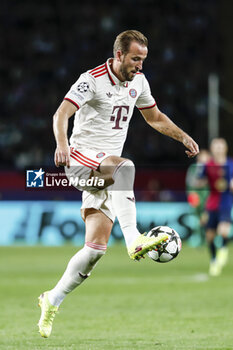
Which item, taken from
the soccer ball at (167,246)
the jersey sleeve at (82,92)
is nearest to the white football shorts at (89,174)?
the jersey sleeve at (82,92)

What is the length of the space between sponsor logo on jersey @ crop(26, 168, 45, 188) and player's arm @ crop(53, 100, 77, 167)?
1.79 ft

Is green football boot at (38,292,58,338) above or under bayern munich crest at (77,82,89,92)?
under

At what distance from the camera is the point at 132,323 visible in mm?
7047

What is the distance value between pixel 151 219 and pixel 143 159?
4066 mm

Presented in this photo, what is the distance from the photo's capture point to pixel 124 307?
8.32 meters

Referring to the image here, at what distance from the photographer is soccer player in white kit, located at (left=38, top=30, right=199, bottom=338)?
5230 millimetres

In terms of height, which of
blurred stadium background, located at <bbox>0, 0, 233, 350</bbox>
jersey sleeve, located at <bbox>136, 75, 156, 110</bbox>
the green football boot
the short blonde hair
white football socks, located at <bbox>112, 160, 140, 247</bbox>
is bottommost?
blurred stadium background, located at <bbox>0, 0, 233, 350</bbox>

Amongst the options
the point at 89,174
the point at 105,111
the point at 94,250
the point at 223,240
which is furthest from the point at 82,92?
the point at 223,240

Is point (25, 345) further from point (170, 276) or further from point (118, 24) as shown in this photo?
point (118, 24)

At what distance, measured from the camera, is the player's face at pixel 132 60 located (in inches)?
206

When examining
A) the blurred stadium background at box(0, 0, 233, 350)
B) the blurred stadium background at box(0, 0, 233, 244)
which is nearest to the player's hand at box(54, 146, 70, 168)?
the blurred stadium background at box(0, 0, 233, 350)

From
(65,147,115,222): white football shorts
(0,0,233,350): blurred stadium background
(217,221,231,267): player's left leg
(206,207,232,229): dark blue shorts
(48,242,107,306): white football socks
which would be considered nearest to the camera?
(65,147,115,222): white football shorts

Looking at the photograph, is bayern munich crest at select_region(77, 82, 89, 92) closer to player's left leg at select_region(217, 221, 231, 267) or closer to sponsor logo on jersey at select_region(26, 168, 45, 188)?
sponsor logo on jersey at select_region(26, 168, 45, 188)

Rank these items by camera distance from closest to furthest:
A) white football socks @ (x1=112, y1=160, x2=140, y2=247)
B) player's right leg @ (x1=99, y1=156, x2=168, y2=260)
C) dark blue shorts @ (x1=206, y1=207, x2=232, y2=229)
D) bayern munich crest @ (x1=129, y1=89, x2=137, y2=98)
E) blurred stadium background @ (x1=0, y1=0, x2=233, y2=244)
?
player's right leg @ (x1=99, y1=156, x2=168, y2=260) → white football socks @ (x1=112, y1=160, x2=140, y2=247) → bayern munich crest @ (x1=129, y1=89, x2=137, y2=98) → dark blue shorts @ (x1=206, y1=207, x2=232, y2=229) → blurred stadium background @ (x1=0, y1=0, x2=233, y2=244)
